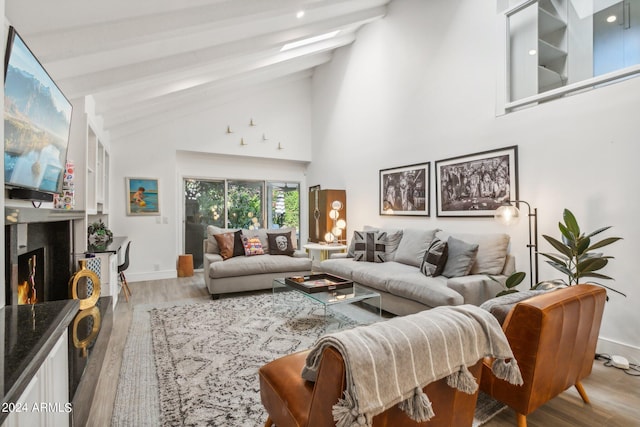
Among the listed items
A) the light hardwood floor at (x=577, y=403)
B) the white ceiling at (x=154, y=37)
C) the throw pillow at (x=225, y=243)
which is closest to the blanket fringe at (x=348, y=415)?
the light hardwood floor at (x=577, y=403)

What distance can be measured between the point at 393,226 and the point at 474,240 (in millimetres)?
1576

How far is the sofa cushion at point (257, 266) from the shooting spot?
13.7 ft

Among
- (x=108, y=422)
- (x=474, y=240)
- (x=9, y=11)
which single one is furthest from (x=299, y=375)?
(x=474, y=240)

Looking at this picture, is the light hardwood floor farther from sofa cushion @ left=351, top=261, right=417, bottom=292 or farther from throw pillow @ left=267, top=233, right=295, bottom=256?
throw pillow @ left=267, top=233, right=295, bottom=256

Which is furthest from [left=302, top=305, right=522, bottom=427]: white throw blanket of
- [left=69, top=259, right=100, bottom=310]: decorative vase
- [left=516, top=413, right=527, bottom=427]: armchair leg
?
[left=69, top=259, right=100, bottom=310]: decorative vase

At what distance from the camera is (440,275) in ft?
11.2

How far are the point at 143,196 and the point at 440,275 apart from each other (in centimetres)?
509

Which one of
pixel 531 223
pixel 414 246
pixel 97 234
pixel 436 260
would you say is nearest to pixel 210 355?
pixel 436 260

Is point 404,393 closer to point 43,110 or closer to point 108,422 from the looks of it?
point 108,422

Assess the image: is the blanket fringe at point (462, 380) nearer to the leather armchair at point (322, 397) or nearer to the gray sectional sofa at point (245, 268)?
the leather armchair at point (322, 397)

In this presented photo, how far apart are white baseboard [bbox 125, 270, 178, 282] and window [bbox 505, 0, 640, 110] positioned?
582 cm

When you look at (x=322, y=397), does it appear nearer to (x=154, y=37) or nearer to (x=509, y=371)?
(x=509, y=371)

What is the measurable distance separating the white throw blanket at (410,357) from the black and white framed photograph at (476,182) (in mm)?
2558

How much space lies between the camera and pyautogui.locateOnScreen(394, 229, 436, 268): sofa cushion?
13.0ft
